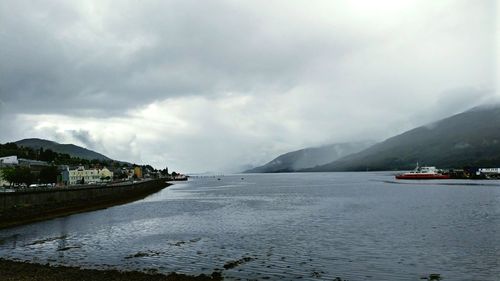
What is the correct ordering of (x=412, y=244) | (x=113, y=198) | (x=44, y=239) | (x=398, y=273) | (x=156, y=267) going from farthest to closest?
(x=113, y=198) < (x=44, y=239) < (x=412, y=244) < (x=156, y=267) < (x=398, y=273)

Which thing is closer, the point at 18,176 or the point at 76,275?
the point at 76,275

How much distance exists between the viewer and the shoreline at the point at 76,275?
75.3 ft

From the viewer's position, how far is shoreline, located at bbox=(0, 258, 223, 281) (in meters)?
23.0

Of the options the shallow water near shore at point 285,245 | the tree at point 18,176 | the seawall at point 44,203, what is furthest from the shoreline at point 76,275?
the tree at point 18,176

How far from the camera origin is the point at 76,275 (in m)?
24.0

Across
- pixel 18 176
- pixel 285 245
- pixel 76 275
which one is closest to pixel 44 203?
pixel 285 245

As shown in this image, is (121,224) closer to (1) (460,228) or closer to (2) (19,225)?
(2) (19,225)

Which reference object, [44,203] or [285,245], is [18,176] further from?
[285,245]

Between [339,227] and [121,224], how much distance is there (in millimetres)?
28269

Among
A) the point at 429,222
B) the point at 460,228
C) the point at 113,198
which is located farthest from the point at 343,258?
the point at 113,198

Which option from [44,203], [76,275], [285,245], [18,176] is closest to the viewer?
[76,275]

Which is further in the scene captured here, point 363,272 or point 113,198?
point 113,198

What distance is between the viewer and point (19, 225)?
5247cm

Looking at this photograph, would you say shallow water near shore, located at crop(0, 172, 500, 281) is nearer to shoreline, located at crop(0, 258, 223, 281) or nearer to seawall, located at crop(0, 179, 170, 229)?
shoreline, located at crop(0, 258, 223, 281)
